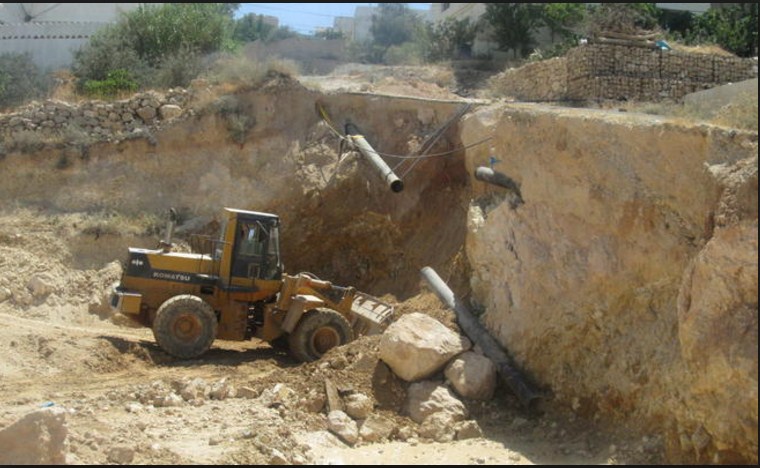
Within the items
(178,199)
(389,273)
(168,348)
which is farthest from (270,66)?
(168,348)

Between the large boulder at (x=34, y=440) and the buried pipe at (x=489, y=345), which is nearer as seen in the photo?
the large boulder at (x=34, y=440)

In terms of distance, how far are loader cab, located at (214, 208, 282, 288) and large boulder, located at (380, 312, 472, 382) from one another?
13.3 ft

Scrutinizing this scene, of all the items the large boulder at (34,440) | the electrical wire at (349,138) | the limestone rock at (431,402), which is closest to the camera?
the large boulder at (34,440)

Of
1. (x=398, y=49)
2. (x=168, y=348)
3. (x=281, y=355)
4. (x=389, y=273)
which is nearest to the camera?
(x=168, y=348)

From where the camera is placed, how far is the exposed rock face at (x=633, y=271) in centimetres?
859

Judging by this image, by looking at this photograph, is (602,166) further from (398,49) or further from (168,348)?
(398,49)

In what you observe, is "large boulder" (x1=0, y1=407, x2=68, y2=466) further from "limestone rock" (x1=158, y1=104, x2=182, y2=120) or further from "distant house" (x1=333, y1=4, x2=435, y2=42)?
"distant house" (x1=333, y1=4, x2=435, y2=42)

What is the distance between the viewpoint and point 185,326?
599 inches

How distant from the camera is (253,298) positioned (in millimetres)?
15961

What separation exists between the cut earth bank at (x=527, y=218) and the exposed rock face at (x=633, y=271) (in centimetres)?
2

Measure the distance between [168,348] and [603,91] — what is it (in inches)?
555

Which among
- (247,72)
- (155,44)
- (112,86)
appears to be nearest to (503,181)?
(247,72)

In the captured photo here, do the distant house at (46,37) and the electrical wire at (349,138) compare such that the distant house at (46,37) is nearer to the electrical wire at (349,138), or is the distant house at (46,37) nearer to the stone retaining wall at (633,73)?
the electrical wire at (349,138)

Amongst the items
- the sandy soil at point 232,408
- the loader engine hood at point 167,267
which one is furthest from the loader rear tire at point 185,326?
the loader engine hood at point 167,267
